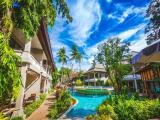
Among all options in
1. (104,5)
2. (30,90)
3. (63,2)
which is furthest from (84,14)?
(30,90)

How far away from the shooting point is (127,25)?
19812mm

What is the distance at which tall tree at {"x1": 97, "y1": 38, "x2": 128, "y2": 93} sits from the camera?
1785 centimetres

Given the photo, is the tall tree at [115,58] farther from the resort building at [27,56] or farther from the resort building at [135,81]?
the resort building at [135,81]

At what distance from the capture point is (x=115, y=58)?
18.0 m

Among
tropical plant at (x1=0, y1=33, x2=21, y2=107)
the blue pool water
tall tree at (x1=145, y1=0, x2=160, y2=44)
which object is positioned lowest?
the blue pool water

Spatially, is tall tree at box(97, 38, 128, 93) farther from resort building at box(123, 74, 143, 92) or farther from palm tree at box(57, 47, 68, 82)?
palm tree at box(57, 47, 68, 82)

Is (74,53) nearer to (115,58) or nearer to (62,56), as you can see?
(62,56)

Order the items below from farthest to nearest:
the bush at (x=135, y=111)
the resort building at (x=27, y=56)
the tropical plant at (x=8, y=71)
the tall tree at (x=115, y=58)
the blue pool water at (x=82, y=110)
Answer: the tall tree at (x=115, y=58) < the blue pool water at (x=82, y=110) < the resort building at (x=27, y=56) < the bush at (x=135, y=111) < the tropical plant at (x=8, y=71)

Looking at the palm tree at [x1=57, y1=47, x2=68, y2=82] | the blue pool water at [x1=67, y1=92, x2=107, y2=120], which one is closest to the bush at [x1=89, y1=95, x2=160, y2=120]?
the blue pool water at [x1=67, y1=92, x2=107, y2=120]

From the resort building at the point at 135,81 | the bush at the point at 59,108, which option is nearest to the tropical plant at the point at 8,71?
the bush at the point at 59,108

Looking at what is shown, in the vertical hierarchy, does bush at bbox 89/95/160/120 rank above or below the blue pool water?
above

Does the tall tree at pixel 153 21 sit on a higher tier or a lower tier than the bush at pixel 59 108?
higher

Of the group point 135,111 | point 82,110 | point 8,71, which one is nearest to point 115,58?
point 82,110

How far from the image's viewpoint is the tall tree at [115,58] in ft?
58.6
